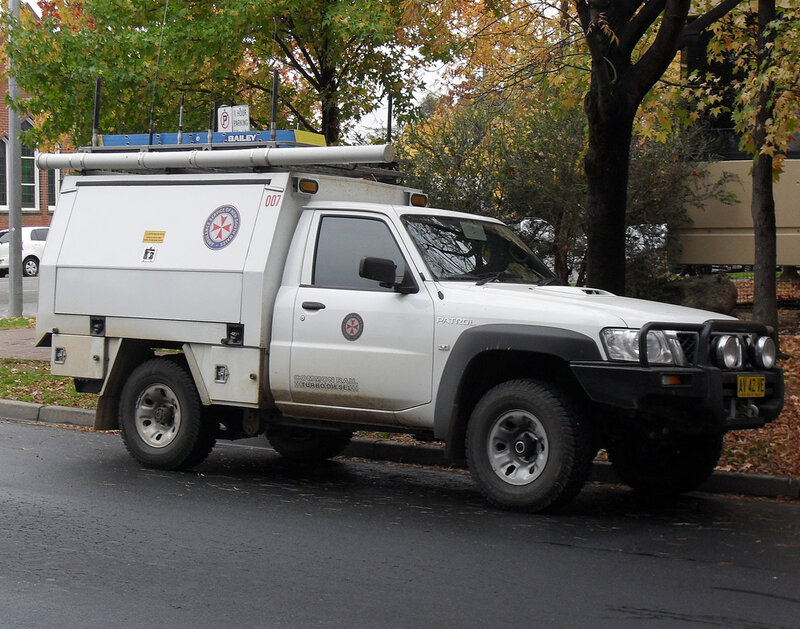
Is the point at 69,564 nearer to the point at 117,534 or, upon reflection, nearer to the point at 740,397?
the point at 117,534

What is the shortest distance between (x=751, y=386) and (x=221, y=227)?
4088 millimetres

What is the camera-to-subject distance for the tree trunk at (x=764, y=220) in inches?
525

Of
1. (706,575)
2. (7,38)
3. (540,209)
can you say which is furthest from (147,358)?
(7,38)

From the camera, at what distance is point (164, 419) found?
9211mm

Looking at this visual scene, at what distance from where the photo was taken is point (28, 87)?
15.3 metres

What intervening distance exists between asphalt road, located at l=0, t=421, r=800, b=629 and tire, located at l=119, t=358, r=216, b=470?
19 centimetres

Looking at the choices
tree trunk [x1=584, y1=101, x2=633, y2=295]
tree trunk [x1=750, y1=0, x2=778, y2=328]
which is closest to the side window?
tree trunk [x1=584, y1=101, x2=633, y2=295]

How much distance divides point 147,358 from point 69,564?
147 inches

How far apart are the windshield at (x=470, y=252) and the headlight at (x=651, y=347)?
1306 millimetres

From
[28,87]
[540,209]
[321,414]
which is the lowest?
[321,414]

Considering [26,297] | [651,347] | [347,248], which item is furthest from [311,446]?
[26,297]

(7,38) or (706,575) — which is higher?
(7,38)

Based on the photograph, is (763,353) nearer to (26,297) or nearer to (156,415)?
(156,415)

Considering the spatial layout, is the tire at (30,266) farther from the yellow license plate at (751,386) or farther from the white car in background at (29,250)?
the yellow license plate at (751,386)
